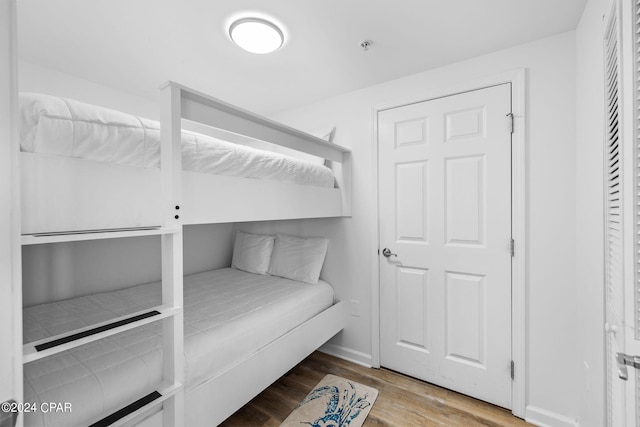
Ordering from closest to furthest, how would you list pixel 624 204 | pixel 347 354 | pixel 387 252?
pixel 624 204 → pixel 387 252 → pixel 347 354

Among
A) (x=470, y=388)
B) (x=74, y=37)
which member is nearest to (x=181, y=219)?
(x=74, y=37)

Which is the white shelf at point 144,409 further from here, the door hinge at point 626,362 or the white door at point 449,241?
the white door at point 449,241

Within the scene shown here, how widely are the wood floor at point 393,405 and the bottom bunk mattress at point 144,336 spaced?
505 mm

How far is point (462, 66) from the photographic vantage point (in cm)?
199

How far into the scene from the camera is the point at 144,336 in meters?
1.38

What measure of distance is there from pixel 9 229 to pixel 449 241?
222 cm

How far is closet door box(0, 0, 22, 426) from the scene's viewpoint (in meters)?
0.71

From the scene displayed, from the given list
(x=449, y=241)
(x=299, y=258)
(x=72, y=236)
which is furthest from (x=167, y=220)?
(x=449, y=241)

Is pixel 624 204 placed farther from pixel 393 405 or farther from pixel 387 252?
pixel 393 405

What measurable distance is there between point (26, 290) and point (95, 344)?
1111 mm

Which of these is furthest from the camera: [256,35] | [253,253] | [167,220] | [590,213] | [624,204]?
[253,253]

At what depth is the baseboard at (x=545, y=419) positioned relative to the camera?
1.66 m

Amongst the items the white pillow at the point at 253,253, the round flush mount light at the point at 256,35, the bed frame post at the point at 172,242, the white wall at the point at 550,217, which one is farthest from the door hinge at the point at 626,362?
the white pillow at the point at 253,253

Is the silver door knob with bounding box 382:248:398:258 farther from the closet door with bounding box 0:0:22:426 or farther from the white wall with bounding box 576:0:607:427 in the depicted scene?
the closet door with bounding box 0:0:22:426
